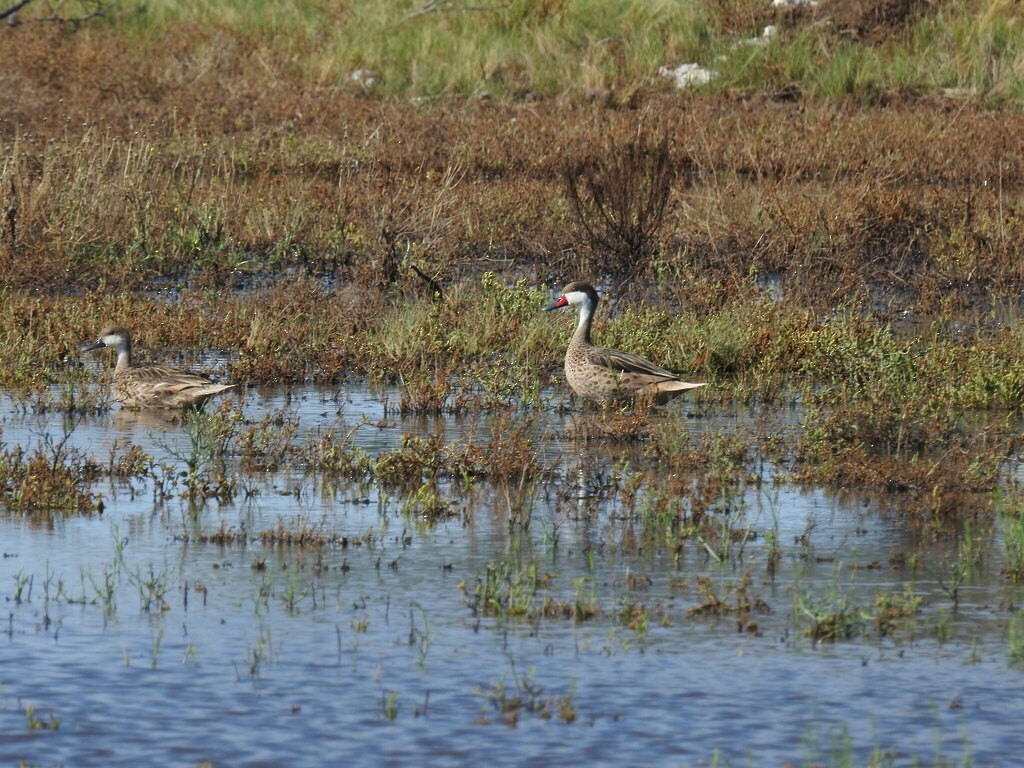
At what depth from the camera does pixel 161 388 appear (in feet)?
35.2

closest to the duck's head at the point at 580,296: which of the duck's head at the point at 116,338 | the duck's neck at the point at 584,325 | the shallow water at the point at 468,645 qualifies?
the duck's neck at the point at 584,325

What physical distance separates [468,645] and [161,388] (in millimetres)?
4992

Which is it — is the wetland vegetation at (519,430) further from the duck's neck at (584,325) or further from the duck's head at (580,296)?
the duck's head at (580,296)

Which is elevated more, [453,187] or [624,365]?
[453,187]

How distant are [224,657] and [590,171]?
9.97 metres

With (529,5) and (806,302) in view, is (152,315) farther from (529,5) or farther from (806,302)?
(529,5)

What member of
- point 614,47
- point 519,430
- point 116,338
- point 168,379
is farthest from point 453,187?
point 614,47

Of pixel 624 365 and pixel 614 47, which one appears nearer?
pixel 624 365

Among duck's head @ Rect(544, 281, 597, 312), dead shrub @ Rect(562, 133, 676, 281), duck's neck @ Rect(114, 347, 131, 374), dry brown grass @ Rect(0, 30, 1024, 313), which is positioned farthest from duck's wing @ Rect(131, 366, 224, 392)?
dead shrub @ Rect(562, 133, 676, 281)

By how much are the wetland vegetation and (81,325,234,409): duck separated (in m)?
0.17

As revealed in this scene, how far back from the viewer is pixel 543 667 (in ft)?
19.8

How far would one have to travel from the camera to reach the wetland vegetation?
584 cm

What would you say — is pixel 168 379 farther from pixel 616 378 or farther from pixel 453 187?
pixel 453 187

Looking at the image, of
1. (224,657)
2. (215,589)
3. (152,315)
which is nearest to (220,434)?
(215,589)
